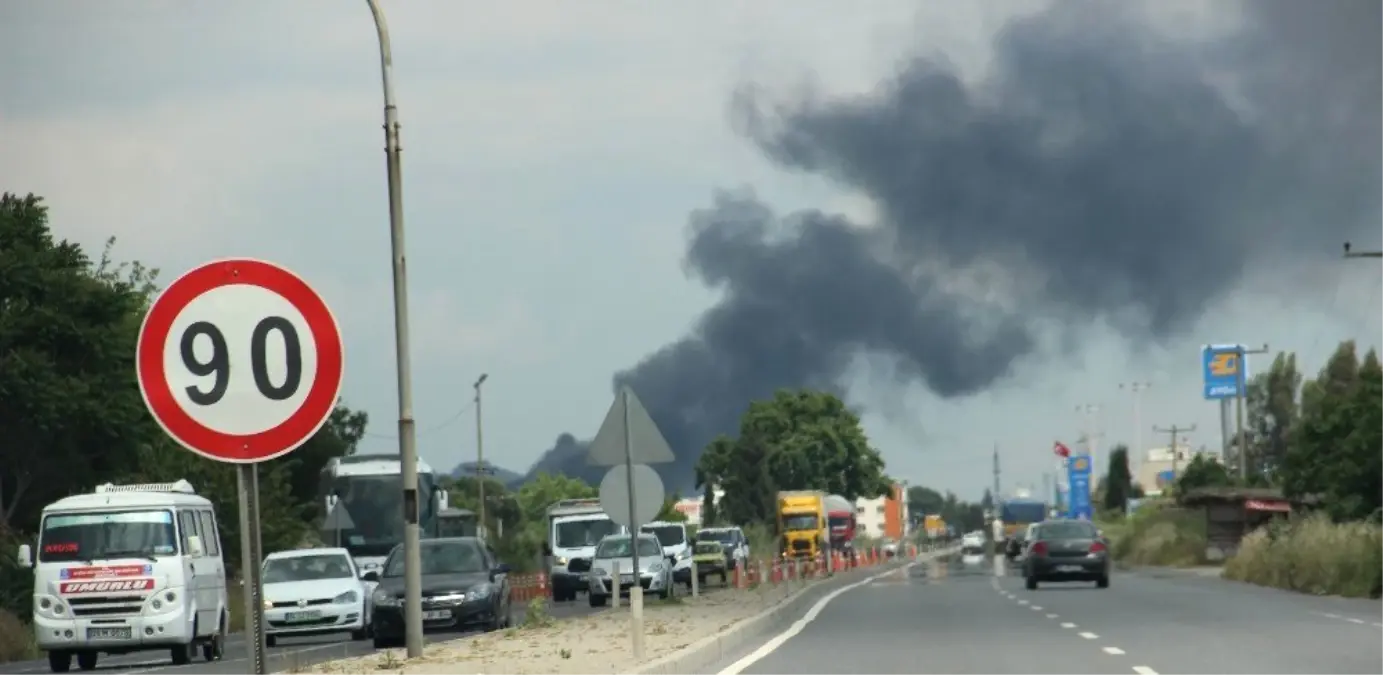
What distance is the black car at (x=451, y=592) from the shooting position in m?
33.9

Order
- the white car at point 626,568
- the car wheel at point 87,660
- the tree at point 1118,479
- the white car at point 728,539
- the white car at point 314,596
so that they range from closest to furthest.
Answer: the car wheel at point 87,660 < the white car at point 314,596 < the white car at point 626,568 < the white car at point 728,539 < the tree at point 1118,479

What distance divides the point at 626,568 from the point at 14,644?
1462cm

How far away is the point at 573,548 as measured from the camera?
61406mm

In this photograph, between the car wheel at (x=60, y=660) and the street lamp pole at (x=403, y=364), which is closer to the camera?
the street lamp pole at (x=403, y=364)

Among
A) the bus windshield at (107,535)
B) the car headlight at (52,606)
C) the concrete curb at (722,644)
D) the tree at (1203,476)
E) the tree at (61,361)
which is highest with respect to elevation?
the tree at (61,361)

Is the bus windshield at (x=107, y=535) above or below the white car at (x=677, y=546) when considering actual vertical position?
above

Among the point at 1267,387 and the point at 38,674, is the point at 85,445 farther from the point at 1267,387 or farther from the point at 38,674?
the point at 1267,387

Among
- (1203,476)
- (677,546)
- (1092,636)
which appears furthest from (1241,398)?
(1092,636)

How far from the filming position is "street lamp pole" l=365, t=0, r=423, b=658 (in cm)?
2194

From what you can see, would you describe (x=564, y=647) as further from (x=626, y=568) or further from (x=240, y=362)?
(x=626, y=568)

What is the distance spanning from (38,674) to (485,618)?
647cm

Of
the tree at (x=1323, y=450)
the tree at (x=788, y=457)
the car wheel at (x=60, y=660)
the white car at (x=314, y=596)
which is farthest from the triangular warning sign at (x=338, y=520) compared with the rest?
the tree at (x=788, y=457)

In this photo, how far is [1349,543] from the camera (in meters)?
47.9

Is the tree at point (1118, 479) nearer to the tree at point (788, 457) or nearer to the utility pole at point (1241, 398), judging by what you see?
the tree at point (788, 457)
